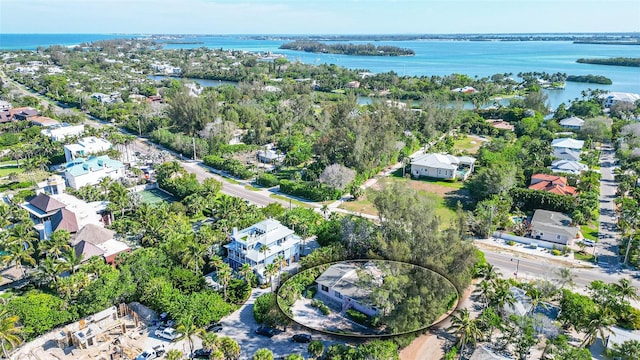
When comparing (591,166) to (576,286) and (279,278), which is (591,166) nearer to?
(576,286)

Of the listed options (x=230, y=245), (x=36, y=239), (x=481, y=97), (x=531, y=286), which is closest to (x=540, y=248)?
(x=531, y=286)

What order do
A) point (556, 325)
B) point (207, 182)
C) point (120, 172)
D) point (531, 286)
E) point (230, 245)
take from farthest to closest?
1. point (120, 172)
2. point (207, 182)
3. point (230, 245)
4. point (531, 286)
5. point (556, 325)

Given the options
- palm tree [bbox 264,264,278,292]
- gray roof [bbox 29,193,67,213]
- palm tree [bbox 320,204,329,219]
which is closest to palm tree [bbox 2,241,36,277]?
gray roof [bbox 29,193,67,213]

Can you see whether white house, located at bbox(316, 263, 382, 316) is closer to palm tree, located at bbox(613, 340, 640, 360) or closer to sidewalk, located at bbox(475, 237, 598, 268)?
palm tree, located at bbox(613, 340, 640, 360)

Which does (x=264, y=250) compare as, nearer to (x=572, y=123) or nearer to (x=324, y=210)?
(x=324, y=210)

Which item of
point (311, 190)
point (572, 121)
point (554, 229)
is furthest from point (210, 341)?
point (572, 121)

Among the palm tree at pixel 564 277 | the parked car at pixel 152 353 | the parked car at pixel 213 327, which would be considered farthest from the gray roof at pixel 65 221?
the palm tree at pixel 564 277
